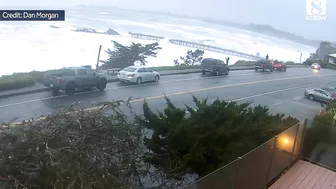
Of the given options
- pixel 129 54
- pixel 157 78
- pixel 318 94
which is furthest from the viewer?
pixel 129 54

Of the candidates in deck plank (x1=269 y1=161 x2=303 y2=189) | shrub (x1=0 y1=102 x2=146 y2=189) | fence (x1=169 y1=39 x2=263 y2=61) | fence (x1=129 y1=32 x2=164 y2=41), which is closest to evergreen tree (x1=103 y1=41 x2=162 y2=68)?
fence (x1=129 y1=32 x2=164 y2=41)

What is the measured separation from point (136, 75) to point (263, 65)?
17.5m

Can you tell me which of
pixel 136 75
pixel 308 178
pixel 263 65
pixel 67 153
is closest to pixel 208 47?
pixel 263 65

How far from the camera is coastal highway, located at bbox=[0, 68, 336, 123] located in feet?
43.8

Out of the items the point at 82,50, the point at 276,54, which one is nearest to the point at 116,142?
the point at 82,50

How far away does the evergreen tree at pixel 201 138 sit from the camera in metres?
6.49

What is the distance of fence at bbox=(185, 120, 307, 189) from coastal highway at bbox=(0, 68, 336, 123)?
7.35 metres

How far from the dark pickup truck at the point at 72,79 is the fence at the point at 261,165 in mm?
10864

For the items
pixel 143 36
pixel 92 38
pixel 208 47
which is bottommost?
pixel 208 47

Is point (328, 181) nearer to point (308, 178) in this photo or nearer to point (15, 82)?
point (308, 178)

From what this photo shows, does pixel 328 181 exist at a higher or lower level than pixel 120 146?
lower

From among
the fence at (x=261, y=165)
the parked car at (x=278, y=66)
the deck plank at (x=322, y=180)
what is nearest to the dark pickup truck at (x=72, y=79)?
the fence at (x=261, y=165)

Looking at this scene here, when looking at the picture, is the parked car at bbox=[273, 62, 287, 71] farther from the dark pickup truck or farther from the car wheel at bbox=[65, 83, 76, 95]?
the car wheel at bbox=[65, 83, 76, 95]

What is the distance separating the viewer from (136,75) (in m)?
20.2
